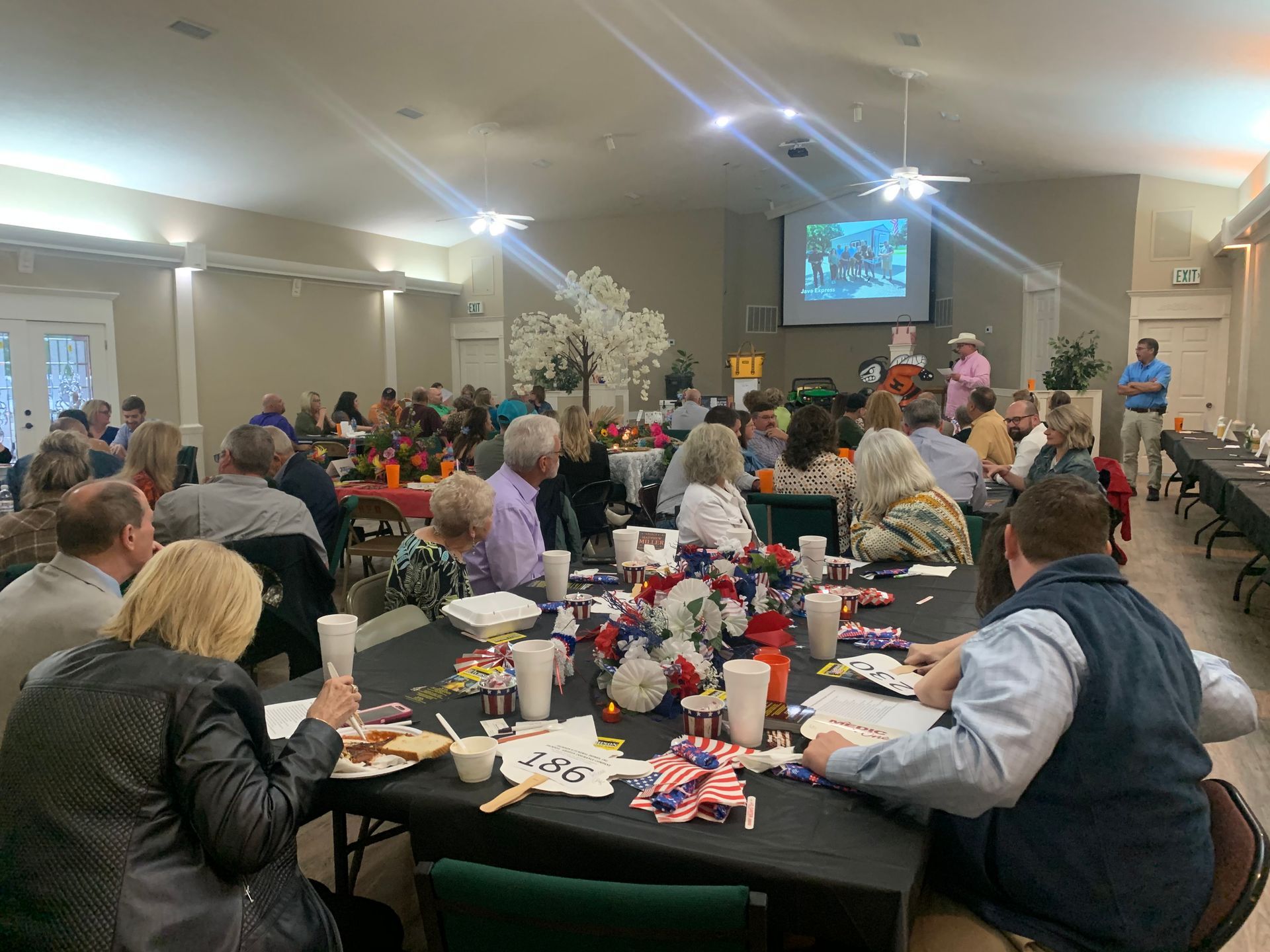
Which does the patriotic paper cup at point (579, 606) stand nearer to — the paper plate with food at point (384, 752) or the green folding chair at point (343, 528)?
the paper plate with food at point (384, 752)

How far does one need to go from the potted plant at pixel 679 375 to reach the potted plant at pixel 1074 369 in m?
5.30

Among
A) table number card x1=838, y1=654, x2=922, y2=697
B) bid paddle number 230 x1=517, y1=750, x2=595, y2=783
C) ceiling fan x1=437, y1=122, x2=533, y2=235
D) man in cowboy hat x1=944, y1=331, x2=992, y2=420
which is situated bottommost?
bid paddle number 230 x1=517, y1=750, x2=595, y2=783

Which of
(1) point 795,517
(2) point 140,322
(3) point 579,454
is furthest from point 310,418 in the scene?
(1) point 795,517

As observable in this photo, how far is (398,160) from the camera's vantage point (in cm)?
1116

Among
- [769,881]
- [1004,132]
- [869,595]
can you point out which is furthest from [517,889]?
[1004,132]

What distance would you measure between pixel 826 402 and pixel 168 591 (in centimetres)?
1172

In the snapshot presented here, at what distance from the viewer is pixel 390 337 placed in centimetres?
1470

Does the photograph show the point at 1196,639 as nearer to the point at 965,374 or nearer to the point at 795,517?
the point at 795,517

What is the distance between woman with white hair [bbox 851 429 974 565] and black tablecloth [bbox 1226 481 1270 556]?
222 cm

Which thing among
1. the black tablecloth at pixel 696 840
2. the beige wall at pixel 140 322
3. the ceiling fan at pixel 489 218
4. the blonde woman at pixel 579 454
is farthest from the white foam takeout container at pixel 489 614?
the beige wall at pixel 140 322

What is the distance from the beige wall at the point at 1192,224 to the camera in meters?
11.1

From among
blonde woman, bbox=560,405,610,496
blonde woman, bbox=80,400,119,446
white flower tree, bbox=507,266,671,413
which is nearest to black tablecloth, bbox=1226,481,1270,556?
blonde woman, bbox=560,405,610,496

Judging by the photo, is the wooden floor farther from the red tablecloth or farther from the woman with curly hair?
the red tablecloth

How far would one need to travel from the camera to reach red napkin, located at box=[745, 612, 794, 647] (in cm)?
221
